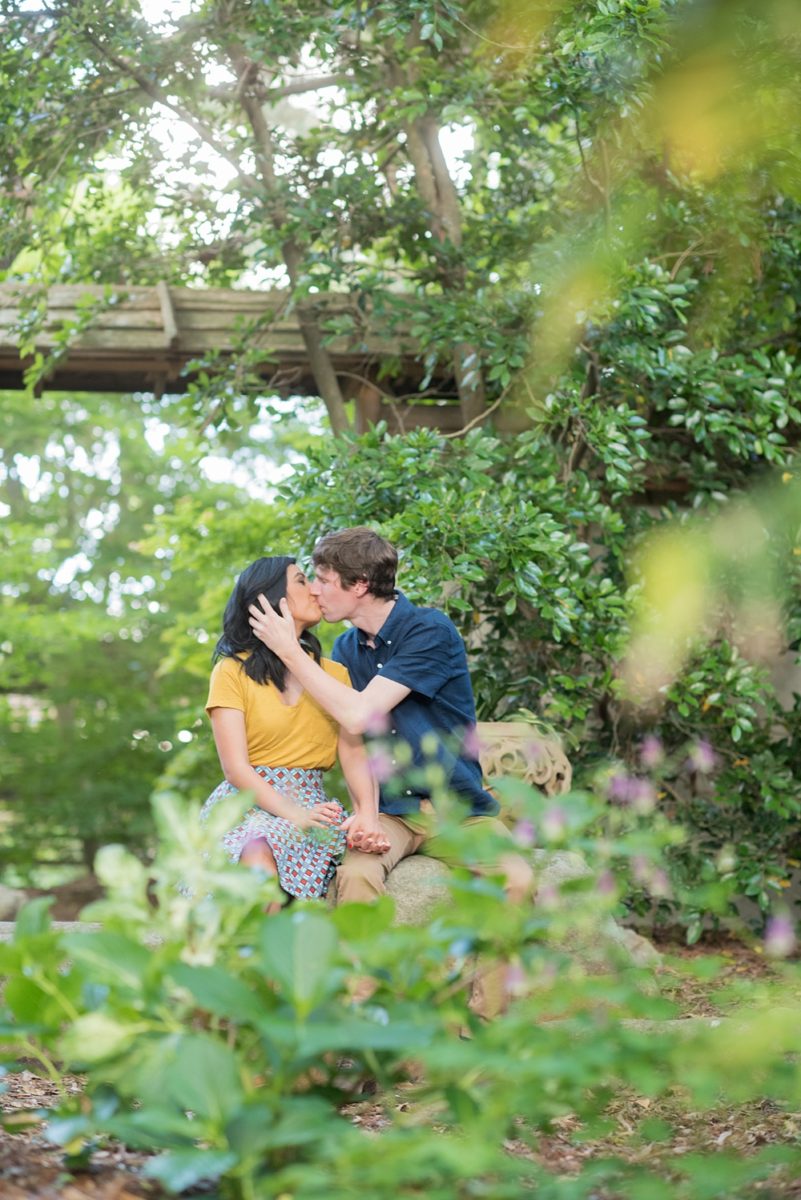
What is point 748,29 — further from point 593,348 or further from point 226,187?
point 226,187

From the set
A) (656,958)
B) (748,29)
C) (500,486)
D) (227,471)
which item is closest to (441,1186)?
(748,29)

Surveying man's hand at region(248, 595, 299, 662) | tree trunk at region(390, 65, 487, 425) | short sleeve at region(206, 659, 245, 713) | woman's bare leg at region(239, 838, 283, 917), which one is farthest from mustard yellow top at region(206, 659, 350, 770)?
tree trunk at region(390, 65, 487, 425)

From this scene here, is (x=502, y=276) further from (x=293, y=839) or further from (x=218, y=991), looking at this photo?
(x=218, y=991)

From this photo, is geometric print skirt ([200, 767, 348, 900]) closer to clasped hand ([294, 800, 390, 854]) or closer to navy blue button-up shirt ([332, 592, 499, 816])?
clasped hand ([294, 800, 390, 854])

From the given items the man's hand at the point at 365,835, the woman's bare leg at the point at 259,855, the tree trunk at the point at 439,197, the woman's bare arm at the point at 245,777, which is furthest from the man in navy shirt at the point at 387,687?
the tree trunk at the point at 439,197

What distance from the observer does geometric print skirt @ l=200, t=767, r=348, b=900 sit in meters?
3.28

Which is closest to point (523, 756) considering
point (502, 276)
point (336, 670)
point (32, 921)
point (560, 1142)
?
point (336, 670)

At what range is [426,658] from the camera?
3.59 metres

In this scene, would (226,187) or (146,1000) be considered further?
(226,187)

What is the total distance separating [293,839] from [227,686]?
44 cm

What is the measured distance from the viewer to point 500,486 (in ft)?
17.8

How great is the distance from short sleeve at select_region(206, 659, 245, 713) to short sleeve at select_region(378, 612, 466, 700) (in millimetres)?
376

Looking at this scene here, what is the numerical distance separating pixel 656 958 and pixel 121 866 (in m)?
3.62

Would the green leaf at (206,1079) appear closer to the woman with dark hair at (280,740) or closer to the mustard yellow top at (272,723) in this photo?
the woman with dark hair at (280,740)
